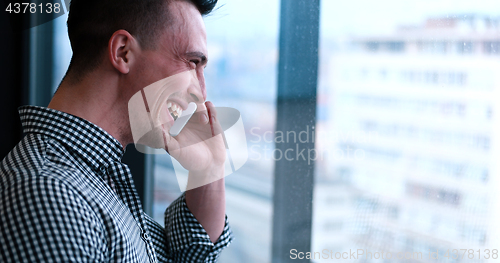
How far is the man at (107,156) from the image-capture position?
500 mm

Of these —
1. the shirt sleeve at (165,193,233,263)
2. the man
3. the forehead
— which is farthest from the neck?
the shirt sleeve at (165,193,233,263)

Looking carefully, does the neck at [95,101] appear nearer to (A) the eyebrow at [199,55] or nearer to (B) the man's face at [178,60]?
(B) the man's face at [178,60]

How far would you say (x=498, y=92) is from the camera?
0.70 m

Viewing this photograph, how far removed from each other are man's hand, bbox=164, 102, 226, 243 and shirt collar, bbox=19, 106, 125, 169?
0.65 ft

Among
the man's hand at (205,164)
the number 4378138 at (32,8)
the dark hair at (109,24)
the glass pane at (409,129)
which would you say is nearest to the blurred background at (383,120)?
the glass pane at (409,129)

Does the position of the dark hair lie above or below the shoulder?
above

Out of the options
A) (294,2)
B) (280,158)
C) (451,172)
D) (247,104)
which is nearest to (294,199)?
(280,158)

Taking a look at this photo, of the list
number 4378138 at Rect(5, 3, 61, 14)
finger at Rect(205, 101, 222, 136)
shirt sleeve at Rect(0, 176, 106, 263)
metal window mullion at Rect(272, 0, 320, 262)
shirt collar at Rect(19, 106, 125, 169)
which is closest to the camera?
shirt sleeve at Rect(0, 176, 106, 263)

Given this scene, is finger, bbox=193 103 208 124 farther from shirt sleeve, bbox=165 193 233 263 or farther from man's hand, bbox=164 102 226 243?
shirt sleeve, bbox=165 193 233 263

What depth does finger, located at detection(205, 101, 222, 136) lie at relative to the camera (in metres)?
0.86

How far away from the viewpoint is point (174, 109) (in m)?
0.80

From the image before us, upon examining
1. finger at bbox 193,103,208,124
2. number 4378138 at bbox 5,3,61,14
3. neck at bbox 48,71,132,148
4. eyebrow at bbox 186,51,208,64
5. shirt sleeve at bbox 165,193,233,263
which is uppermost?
number 4378138 at bbox 5,3,61,14

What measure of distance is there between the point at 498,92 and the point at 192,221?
2.30 feet

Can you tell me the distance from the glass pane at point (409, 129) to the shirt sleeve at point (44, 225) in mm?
617
